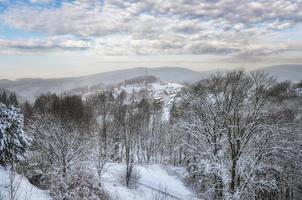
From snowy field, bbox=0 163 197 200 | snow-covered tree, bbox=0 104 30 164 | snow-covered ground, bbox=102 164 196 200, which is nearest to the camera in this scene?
snow-covered tree, bbox=0 104 30 164

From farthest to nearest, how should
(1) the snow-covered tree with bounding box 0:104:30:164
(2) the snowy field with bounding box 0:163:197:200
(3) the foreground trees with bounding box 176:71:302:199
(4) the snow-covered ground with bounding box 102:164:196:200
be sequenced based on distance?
(4) the snow-covered ground with bounding box 102:164:196:200
(2) the snowy field with bounding box 0:163:197:200
(3) the foreground trees with bounding box 176:71:302:199
(1) the snow-covered tree with bounding box 0:104:30:164

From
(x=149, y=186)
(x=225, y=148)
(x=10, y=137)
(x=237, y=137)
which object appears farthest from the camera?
(x=149, y=186)

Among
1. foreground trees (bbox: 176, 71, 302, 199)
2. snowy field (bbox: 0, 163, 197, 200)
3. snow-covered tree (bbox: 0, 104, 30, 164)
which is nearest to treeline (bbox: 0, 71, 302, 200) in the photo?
foreground trees (bbox: 176, 71, 302, 199)

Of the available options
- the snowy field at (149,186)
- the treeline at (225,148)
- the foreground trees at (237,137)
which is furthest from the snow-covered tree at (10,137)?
the foreground trees at (237,137)

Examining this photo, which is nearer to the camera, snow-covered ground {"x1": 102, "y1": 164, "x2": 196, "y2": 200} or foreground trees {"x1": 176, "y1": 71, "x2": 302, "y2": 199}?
foreground trees {"x1": 176, "y1": 71, "x2": 302, "y2": 199}

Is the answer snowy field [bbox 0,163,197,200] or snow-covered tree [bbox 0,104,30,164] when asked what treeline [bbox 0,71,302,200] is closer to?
snow-covered tree [bbox 0,104,30,164]

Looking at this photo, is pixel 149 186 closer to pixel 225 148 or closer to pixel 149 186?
pixel 149 186

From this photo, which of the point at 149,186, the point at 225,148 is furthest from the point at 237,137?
the point at 149,186
